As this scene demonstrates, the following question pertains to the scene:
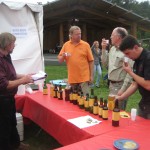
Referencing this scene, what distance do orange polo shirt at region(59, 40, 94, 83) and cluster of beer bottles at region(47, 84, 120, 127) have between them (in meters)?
0.71

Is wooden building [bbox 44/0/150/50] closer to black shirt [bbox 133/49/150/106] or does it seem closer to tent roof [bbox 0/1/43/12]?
tent roof [bbox 0/1/43/12]

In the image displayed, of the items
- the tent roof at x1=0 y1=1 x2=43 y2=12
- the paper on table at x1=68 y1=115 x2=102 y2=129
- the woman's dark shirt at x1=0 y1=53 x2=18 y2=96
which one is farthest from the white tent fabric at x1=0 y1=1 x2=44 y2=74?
the paper on table at x1=68 y1=115 x2=102 y2=129

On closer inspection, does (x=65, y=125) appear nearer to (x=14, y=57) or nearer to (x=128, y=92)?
(x=128, y=92)

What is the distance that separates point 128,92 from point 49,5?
14.1 m

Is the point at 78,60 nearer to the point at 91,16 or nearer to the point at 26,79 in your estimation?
the point at 26,79

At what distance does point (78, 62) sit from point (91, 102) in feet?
5.10

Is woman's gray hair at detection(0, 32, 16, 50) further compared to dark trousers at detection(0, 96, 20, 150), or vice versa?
dark trousers at detection(0, 96, 20, 150)

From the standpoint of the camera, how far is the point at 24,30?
4.88m

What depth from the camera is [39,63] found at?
513cm

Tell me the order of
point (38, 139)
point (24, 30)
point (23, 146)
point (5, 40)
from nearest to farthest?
point (5, 40) < point (23, 146) < point (38, 139) < point (24, 30)

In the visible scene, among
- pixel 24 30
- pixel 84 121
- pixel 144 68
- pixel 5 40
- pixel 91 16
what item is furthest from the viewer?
pixel 91 16

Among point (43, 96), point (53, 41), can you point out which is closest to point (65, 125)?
point (43, 96)

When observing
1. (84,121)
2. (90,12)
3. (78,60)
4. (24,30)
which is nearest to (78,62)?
(78,60)

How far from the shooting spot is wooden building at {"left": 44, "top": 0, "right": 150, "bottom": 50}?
16.0m
